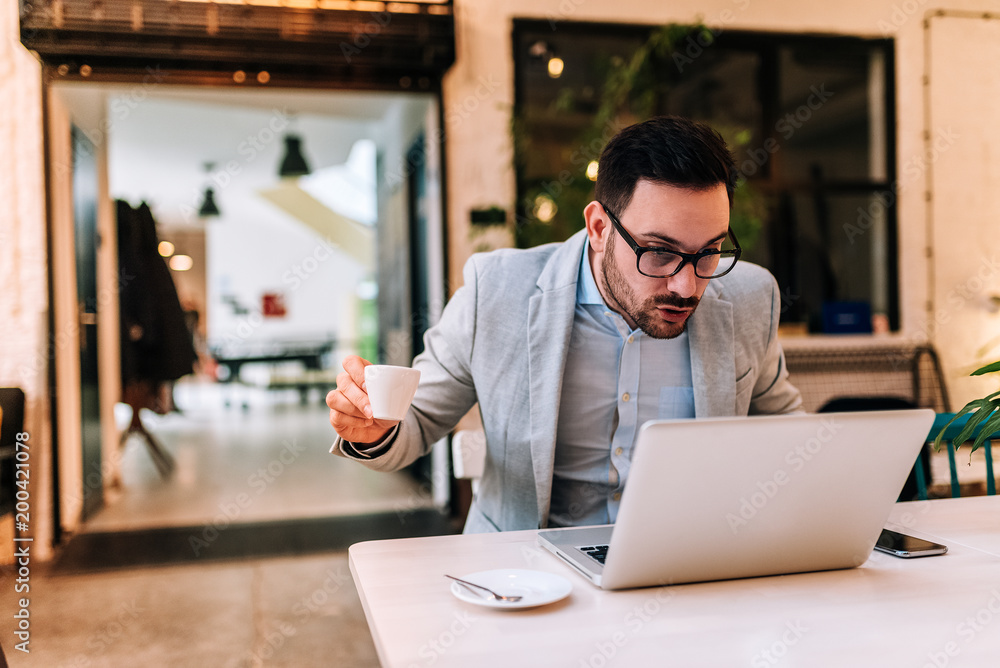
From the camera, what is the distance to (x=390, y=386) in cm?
103

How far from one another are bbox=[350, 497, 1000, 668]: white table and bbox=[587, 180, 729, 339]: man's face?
0.48m

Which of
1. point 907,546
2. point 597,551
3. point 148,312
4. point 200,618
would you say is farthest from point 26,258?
point 907,546

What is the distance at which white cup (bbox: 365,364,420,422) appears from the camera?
102 cm

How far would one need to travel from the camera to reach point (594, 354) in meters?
1.53

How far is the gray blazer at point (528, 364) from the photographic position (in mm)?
1463

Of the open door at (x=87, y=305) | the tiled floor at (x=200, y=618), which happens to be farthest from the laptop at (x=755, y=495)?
the open door at (x=87, y=305)

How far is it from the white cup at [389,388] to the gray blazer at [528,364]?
34 centimetres

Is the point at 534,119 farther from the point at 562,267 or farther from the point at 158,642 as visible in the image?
the point at 158,642

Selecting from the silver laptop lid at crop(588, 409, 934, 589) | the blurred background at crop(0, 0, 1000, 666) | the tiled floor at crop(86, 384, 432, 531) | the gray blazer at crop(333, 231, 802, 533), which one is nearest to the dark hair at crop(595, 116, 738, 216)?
the gray blazer at crop(333, 231, 802, 533)

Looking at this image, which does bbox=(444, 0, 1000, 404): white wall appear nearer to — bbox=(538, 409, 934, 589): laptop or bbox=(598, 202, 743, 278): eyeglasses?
bbox=(598, 202, 743, 278): eyeglasses

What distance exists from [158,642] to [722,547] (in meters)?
2.29

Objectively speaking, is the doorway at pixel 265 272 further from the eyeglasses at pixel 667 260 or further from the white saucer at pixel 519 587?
the white saucer at pixel 519 587

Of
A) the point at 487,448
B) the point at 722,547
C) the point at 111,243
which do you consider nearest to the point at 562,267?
the point at 487,448

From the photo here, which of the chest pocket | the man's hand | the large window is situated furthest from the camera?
the large window
